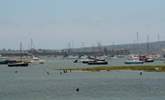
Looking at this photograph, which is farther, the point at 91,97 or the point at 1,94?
the point at 1,94

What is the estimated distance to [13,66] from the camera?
189 metres

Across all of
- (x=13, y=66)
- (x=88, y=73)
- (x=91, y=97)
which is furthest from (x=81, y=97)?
(x=13, y=66)

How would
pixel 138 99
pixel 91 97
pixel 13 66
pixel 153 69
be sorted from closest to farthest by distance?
1. pixel 138 99
2. pixel 91 97
3. pixel 153 69
4. pixel 13 66

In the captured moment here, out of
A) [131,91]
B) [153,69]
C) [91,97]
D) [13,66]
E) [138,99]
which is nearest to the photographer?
[138,99]

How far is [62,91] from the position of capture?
73.6m

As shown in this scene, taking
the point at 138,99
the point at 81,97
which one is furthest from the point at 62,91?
the point at 138,99

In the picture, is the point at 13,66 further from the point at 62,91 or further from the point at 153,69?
the point at 62,91

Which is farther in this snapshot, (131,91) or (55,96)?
(131,91)

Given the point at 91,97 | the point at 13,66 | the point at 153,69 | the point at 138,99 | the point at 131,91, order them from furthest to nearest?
the point at 13,66, the point at 153,69, the point at 131,91, the point at 91,97, the point at 138,99

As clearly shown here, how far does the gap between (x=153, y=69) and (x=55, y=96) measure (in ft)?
192

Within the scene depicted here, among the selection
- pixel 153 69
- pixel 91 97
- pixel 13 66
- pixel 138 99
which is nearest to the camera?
pixel 138 99

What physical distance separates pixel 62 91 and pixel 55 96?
7.77m

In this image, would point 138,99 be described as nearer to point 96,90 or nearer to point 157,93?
point 157,93

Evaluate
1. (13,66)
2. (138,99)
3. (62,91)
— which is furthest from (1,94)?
(13,66)
